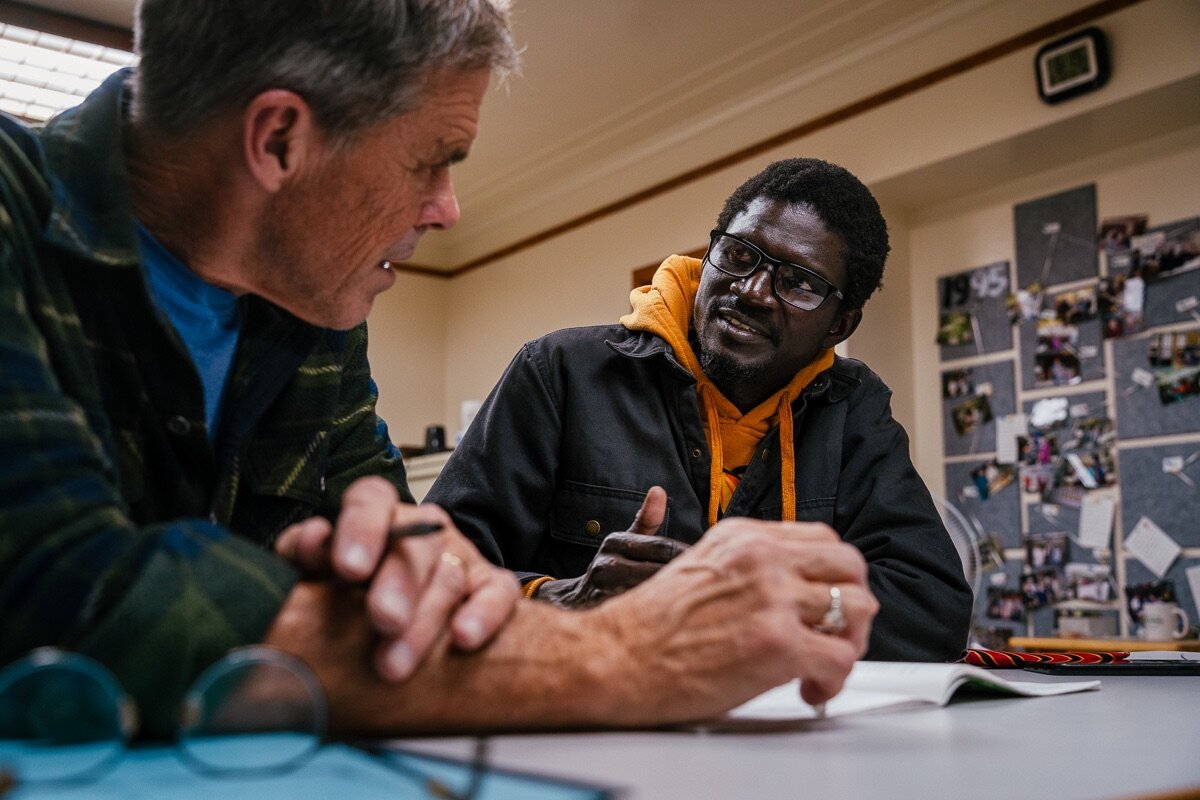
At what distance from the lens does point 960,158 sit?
376cm

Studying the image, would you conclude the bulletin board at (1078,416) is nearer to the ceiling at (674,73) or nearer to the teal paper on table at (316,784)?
the ceiling at (674,73)

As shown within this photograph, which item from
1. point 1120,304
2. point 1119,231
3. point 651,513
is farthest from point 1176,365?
point 651,513

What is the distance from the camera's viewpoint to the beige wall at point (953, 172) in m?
3.32

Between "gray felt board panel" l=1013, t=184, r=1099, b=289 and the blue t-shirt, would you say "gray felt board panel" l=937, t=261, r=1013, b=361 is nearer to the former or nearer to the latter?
"gray felt board panel" l=1013, t=184, r=1099, b=289

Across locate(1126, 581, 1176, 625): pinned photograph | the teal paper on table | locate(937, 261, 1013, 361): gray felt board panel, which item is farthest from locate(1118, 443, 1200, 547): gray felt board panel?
the teal paper on table

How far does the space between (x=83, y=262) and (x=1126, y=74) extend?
3300 mm

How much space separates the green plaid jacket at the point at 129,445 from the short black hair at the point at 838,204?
33.0 inches

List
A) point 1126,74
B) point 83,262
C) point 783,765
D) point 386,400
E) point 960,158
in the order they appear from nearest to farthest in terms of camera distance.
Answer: point 783,765, point 83,262, point 1126,74, point 960,158, point 386,400

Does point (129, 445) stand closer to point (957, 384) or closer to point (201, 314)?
point (201, 314)

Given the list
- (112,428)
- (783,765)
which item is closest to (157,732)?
(783,765)

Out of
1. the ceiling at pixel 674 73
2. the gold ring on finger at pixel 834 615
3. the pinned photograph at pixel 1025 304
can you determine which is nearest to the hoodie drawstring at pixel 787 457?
the gold ring on finger at pixel 834 615

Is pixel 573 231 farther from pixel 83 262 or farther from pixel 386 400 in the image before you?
pixel 83 262

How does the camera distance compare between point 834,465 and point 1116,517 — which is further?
point 1116,517

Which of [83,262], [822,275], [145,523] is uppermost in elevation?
[822,275]
